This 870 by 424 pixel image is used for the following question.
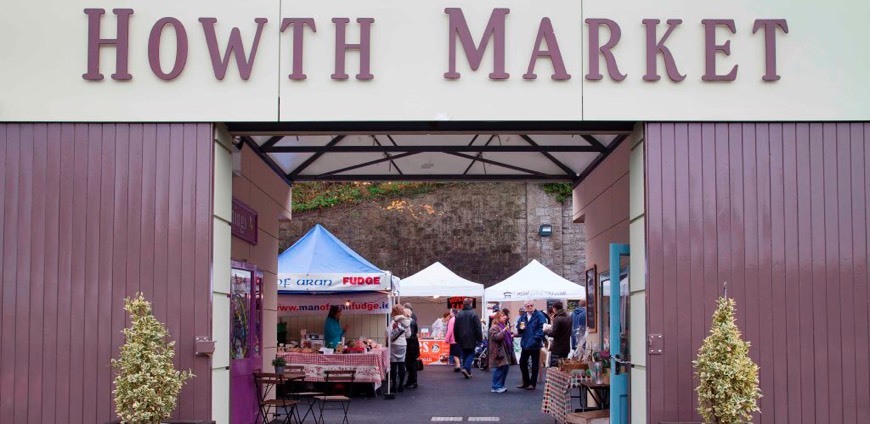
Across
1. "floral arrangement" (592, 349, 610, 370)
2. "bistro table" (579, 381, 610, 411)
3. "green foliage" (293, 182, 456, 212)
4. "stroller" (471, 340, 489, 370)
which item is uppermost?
"green foliage" (293, 182, 456, 212)

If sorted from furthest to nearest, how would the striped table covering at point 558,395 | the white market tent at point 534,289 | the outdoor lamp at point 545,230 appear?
the outdoor lamp at point 545,230 < the white market tent at point 534,289 < the striped table covering at point 558,395

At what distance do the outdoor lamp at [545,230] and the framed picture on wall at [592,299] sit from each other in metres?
14.2

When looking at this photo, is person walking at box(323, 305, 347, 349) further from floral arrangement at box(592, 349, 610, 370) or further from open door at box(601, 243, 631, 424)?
open door at box(601, 243, 631, 424)

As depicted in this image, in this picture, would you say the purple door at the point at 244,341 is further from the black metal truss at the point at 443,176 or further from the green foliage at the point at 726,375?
the green foliage at the point at 726,375

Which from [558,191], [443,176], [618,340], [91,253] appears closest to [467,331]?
[443,176]

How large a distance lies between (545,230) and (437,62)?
65.4ft

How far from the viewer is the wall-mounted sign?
1005cm

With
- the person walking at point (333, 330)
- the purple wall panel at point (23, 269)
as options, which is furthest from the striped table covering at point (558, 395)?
the purple wall panel at point (23, 269)

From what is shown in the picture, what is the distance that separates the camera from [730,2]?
25.7 ft

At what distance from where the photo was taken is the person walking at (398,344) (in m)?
16.9

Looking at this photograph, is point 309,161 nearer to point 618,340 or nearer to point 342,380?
point 342,380

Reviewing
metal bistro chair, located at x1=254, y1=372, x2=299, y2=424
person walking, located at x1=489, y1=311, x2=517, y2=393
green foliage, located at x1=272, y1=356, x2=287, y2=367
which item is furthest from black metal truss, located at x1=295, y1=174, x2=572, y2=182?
person walking, located at x1=489, y1=311, x2=517, y2=393

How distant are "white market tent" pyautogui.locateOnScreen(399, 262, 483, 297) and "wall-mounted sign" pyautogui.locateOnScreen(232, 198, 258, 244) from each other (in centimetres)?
1116

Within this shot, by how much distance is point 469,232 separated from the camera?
27.8 metres
